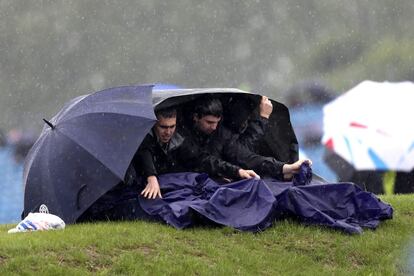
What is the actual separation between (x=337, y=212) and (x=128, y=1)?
44.5ft

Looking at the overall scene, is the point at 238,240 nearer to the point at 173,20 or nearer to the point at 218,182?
the point at 218,182

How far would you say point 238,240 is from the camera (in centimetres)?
587

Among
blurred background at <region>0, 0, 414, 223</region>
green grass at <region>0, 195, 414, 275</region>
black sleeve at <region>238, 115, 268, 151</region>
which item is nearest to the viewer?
green grass at <region>0, 195, 414, 275</region>

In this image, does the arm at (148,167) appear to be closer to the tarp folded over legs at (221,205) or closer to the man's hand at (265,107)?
the tarp folded over legs at (221,205)

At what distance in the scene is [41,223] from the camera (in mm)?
6074

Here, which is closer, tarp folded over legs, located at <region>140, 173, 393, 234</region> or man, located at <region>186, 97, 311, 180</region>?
tarp folded over legs, located at <region>140, 173, 393, 234</region>

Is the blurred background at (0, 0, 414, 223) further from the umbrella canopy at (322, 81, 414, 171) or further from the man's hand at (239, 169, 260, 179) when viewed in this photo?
the man's hand at (239, 169, 260, 179)

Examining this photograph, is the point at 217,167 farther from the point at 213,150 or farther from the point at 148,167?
the point at 148,167

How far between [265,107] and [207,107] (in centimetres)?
71

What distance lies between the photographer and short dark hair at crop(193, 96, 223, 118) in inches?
267

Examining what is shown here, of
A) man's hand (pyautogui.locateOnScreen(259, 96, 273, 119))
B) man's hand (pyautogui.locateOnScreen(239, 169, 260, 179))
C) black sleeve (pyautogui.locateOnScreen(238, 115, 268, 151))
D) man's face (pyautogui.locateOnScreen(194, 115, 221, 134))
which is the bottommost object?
man's hand (pyautogui.locateOnScreen(239, 169, 260, 179))

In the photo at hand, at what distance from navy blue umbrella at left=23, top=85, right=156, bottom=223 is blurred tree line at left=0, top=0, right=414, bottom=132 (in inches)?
407

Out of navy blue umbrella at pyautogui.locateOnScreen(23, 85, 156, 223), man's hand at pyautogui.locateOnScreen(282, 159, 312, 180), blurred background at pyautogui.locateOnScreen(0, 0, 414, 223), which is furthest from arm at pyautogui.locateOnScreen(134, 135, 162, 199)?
blurred background at pyautogui.locateOnScreen(0, 0, 414, 223)

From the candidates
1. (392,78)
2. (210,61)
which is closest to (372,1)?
(392,78)
